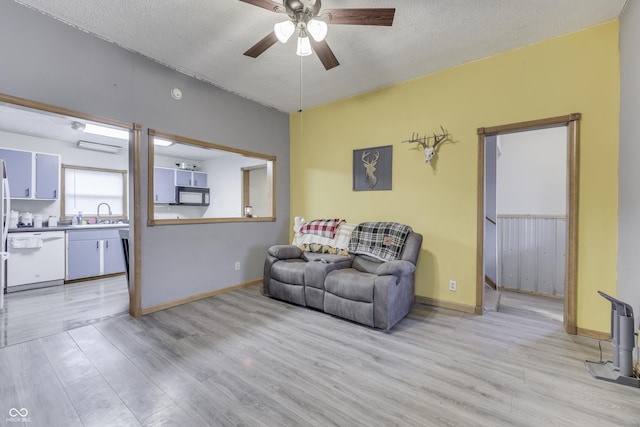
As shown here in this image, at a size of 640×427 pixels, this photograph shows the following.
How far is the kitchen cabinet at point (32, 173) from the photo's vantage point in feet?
13.8

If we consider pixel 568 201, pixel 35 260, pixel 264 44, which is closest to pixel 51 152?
pixel 35 260

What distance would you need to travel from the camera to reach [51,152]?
4.79 m

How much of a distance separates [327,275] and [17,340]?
2765mm

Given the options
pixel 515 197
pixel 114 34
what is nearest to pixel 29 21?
pixel 114 34

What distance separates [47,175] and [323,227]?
4593 millimetres

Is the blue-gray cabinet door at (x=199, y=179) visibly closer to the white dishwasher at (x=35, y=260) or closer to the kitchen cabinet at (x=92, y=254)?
the kitchen cabinet at (x=92, y=254)

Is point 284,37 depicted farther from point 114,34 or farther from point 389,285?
→ point 389,285

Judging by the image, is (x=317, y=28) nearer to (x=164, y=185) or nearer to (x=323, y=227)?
(x=323, y=227)

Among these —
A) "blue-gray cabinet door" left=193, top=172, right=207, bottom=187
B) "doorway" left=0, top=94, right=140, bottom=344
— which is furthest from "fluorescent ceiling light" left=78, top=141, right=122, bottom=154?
"blue-gray cabinet door" left=193, top=172, right=207, bottom=187

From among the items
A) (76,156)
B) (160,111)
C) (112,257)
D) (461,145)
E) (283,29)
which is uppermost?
(283,29)

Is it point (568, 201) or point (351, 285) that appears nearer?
point (568, 201)

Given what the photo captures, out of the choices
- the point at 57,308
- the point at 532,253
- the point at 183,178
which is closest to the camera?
the point at 57,308

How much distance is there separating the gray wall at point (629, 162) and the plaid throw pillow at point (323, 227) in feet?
8.75

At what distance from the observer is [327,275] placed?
3.03 meters
